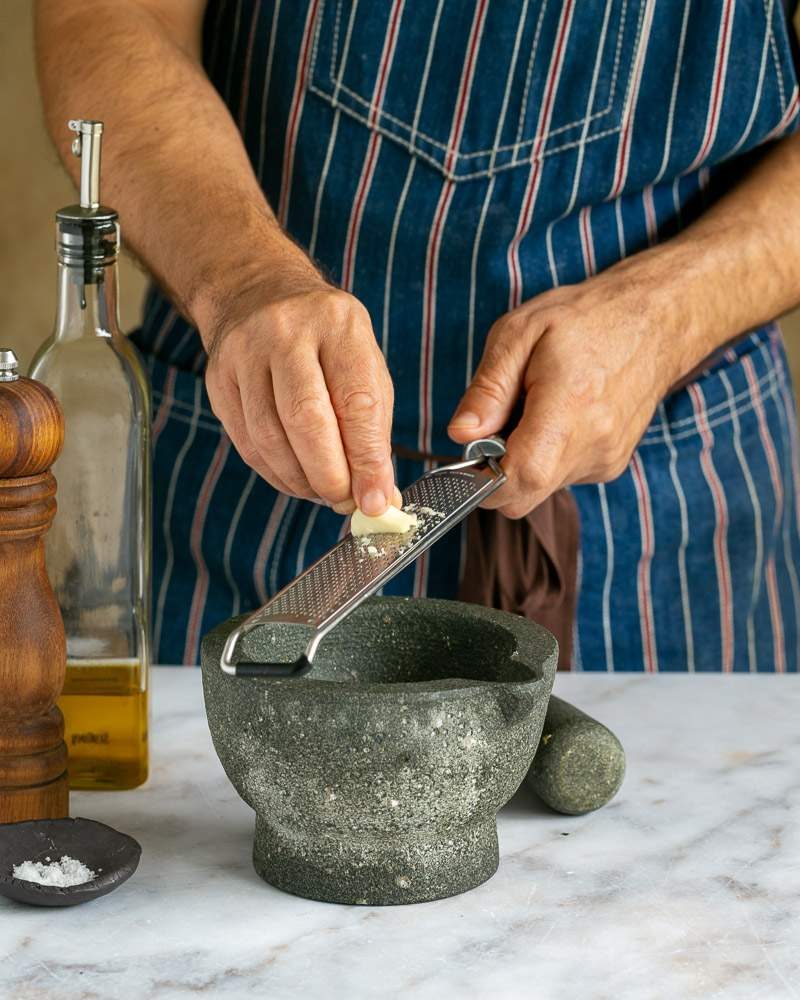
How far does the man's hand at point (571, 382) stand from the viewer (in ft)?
3.75

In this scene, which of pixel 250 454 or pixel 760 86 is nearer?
pixel 250 454

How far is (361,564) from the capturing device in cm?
96

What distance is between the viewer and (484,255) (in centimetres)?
139

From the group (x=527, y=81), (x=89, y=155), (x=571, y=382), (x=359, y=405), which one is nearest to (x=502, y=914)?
(x=359, y=405)

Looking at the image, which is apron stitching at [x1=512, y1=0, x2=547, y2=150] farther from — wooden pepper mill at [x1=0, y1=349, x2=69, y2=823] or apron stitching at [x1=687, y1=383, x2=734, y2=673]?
wooden pepper mill at [x1=0, y1=349, x2=69, y2=823]

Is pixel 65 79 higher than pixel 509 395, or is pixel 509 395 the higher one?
pixel 65 79

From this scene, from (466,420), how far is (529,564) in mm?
270

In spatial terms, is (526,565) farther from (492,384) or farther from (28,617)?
(28,617)

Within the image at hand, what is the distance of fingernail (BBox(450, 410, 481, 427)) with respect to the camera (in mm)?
1131

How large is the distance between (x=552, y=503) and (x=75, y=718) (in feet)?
1.69

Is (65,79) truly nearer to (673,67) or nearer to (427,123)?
(427,123)

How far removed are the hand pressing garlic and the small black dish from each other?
249 mm

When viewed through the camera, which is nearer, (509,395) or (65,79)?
(509,395)

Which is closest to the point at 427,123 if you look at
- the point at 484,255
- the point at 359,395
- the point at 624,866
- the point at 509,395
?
the point at 484,255
